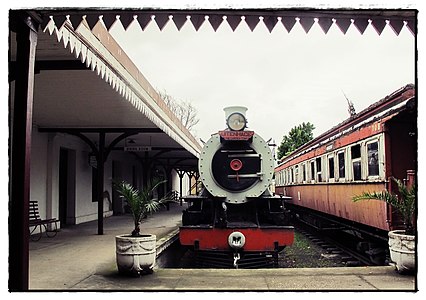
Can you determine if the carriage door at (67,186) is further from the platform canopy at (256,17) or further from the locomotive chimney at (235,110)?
the platform canopy at (256,17)

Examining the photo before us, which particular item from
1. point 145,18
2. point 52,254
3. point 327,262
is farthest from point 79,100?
point 327,262

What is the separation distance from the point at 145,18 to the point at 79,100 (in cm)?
363

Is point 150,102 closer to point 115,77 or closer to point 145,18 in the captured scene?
point 115,77

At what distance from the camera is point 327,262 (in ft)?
26.9

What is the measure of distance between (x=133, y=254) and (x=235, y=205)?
2.39m

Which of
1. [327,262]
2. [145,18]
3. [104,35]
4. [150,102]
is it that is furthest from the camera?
[327,262]

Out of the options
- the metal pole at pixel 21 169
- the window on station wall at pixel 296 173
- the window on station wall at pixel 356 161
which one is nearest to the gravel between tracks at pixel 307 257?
the window on station wall at pixel 356 161

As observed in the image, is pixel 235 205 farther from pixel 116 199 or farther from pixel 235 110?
pixel 116 199

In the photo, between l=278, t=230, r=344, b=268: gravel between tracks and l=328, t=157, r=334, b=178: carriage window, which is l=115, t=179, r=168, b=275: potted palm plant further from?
l=328, t=157, r=334, b=178: carriage window

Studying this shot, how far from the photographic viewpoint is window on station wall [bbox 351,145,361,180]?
22.9 feet

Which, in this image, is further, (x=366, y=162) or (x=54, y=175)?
(x=54, y=175)

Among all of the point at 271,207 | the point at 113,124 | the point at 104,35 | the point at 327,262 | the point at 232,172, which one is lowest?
the point at 327,262

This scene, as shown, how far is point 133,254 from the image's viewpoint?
518 centimetres

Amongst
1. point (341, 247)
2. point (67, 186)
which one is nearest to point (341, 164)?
point (341, 247)
